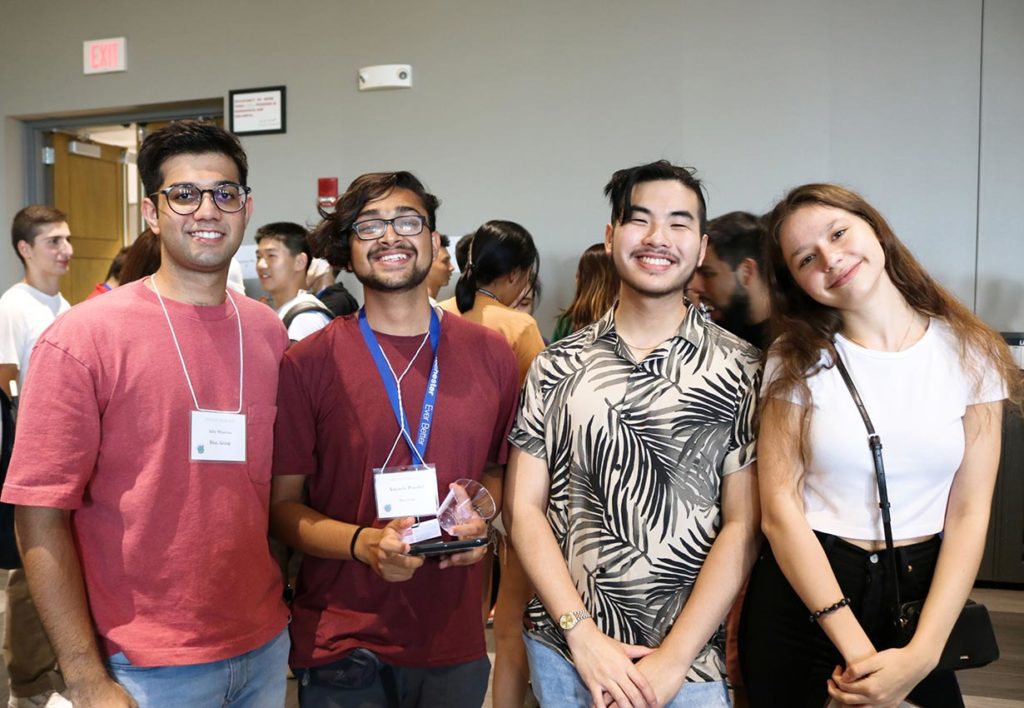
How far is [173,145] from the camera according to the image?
5.14ft

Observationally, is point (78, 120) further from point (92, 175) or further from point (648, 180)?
point (648, 180)

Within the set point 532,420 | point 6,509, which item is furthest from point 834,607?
point 6,509

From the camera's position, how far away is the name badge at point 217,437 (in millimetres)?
1463

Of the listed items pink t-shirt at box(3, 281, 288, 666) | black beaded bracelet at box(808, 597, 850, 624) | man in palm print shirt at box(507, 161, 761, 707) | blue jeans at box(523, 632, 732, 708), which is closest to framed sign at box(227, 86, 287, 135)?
pink t-shirt at box(3, 281, 288, 666)

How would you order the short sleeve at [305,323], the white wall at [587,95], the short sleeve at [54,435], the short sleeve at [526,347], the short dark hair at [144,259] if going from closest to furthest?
1. the short sleeve at [54,435]
2. the short dark hair at [144,259]
3. the short sleeve at [526,347]
4. the short sleeve at [305,323]
5. the white wall at [587,95]

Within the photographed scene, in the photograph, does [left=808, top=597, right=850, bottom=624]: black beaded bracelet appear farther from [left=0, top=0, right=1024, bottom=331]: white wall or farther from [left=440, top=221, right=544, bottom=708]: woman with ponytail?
[left=0, top=0, right=1024, bottom=331]: white wall

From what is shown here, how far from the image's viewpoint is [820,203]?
1.62 m

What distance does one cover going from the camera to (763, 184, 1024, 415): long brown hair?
1.55 meters

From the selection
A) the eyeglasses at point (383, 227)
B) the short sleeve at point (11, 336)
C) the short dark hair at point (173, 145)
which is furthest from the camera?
the short sleeve at point (11, 336)

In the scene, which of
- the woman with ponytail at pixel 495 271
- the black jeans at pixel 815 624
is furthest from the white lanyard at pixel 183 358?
the woman with ponytail at pixel 495 271

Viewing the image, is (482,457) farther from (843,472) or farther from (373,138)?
(373,138)

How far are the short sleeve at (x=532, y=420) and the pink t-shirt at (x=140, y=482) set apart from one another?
20.8 inches

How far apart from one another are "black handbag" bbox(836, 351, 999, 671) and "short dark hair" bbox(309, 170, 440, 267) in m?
0.95

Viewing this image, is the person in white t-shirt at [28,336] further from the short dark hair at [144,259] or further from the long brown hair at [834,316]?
the long brown hair at [834,316]
